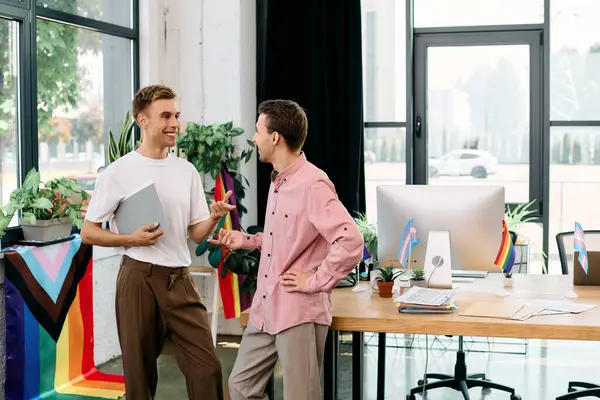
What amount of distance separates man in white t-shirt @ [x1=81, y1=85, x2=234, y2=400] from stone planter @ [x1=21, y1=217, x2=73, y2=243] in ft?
2.71

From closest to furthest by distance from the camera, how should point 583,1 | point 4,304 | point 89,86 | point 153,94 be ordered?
point 153,94
point 4,304
point 89,86
point 583,1

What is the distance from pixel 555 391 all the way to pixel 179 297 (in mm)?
2395

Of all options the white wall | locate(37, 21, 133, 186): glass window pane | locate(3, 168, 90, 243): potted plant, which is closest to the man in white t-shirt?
locate(3, 168, 90, 243): potted plant

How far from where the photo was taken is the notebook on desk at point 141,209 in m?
3.26

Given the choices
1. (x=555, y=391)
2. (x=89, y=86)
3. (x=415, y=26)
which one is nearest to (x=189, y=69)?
(x=89, y=86)

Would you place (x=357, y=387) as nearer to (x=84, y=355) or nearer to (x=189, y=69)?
(x=84, y=355)

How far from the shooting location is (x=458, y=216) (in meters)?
3.57

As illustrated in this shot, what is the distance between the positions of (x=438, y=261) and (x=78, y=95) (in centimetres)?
265

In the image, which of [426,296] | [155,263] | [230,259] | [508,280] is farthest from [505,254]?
[230,259]

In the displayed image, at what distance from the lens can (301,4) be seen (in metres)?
5.98

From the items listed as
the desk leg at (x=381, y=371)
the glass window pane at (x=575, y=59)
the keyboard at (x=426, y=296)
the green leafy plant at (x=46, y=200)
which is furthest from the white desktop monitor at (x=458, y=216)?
the glass window pane at (x=575, y=59)

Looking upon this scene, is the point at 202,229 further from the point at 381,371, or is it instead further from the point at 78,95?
the point at 78,95

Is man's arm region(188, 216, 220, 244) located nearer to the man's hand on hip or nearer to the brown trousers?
the brown trousers

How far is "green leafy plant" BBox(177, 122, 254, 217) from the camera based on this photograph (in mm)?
5391
